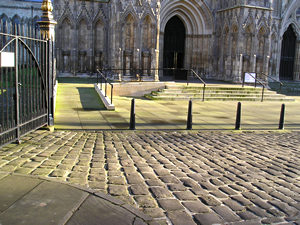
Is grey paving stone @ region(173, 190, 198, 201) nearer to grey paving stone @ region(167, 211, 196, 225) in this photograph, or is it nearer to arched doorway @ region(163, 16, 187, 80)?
grey paving stone @ region(167, 211, 196, 225)

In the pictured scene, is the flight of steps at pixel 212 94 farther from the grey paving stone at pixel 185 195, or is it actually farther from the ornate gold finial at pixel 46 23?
the grey paving stone at pixel 185 195

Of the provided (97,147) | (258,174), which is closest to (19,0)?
(97,147)

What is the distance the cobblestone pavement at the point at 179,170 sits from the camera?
379cm

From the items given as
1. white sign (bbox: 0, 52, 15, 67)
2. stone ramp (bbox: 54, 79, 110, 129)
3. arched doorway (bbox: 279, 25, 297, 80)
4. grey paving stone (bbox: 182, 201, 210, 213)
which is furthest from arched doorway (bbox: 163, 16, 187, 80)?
grey paving stone (bbox: 182, 201, 210, 213)

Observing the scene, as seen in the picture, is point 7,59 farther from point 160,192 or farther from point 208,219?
point 208,219

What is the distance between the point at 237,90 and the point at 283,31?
13750 mm

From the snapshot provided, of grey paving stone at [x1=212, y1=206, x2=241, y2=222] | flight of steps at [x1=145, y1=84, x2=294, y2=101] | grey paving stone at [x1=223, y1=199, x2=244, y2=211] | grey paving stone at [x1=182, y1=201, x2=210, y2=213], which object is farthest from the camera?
flight of steps at [x1=145, y1=84, x2=294, y2=101]

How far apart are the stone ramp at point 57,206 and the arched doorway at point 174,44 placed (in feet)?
75.0

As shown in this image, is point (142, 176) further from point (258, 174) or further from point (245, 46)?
point (245, 46)

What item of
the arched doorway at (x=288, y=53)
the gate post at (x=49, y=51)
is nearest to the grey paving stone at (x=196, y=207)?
the gate post at (x=49, y=51)

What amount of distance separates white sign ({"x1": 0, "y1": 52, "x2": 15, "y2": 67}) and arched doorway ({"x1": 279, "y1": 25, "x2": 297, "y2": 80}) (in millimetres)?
27940

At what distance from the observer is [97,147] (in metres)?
6.43

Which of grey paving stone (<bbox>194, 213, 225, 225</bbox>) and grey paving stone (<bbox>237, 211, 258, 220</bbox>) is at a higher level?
grey paving stone (<bbox>194, 213, 225, 225</bbox>)

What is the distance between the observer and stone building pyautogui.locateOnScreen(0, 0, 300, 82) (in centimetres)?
2125
